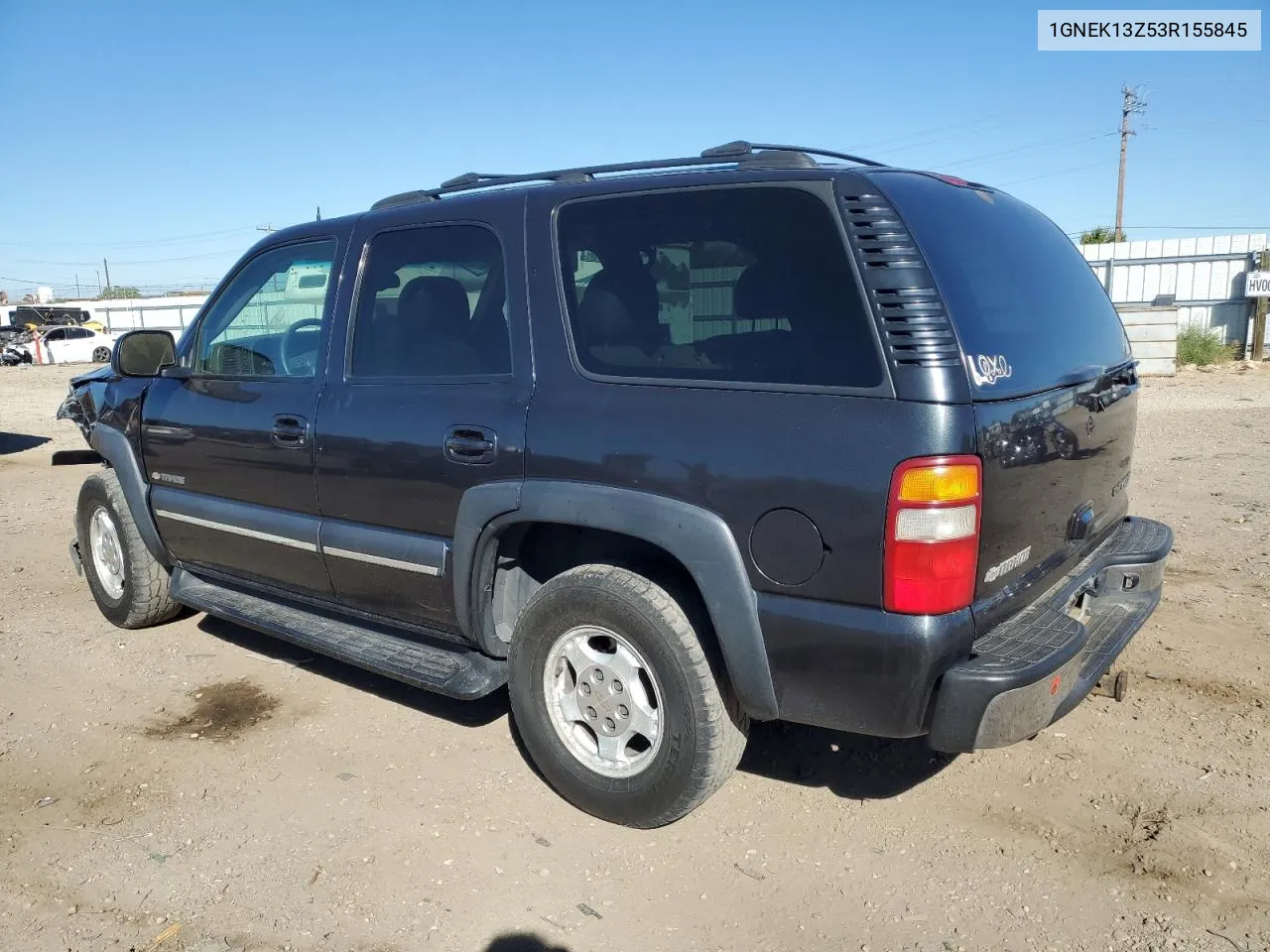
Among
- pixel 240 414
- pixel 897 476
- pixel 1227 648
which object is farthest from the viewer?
pixel 1227 648

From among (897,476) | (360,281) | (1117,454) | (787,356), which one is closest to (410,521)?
(360,281)

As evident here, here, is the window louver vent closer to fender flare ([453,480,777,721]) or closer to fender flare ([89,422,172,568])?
fender flare ([453,480,777,721])

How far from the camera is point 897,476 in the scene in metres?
2.44

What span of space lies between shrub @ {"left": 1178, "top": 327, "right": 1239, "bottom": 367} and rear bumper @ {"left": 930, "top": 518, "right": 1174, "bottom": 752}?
16196 mm

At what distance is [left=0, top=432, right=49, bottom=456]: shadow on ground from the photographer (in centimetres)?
1145

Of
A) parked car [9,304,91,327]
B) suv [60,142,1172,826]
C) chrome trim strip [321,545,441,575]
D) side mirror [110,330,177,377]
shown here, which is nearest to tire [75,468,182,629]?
side mirror [110,330,177,377]

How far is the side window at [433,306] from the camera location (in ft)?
11.1

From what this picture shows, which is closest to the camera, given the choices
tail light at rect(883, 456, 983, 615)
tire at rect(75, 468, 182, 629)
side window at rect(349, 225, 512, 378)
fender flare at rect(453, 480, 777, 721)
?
tail light at rect(883, 456, 983, 615)

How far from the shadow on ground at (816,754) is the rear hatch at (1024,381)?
2.98ft

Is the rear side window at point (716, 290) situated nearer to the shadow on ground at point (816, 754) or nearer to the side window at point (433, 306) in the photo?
the side window at point (433, 306)

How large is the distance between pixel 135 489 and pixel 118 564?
640 millimetres

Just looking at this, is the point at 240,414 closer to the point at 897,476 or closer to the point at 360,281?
the point at 360,281

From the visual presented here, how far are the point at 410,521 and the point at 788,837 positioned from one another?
5.45ft

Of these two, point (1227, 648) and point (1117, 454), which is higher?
point (1117, 454)
